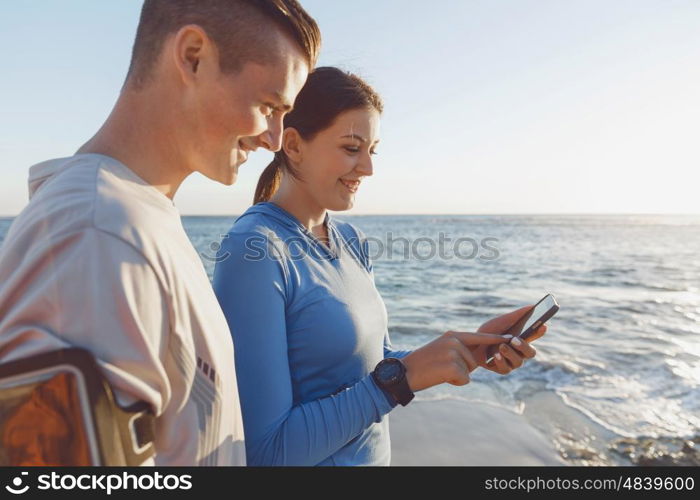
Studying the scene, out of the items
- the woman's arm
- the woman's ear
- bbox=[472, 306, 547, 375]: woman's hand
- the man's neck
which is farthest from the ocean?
the man's neck

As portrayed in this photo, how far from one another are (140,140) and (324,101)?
4.24 ft

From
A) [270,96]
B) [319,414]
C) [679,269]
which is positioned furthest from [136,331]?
[679,269]

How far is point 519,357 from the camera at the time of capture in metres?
2.23

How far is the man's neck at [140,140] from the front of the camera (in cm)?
118

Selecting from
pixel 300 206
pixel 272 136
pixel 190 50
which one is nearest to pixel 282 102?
pixel 272 136

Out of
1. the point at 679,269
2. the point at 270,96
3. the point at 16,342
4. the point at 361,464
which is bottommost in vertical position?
the point at 679,269

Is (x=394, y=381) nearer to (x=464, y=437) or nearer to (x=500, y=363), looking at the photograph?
(x=500, y=363)

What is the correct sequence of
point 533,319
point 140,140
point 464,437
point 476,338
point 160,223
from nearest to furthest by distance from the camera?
point 160,223, point 140,140, point 476,338, point 533,319, point 464,437

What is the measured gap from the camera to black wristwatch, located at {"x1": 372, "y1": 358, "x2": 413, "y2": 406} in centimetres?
189

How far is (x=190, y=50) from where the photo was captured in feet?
3.98

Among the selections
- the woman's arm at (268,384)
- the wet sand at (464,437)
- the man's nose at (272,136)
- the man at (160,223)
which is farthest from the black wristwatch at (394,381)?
the wet sand at (464,437)

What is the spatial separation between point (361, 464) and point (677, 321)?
1038 centimetres
